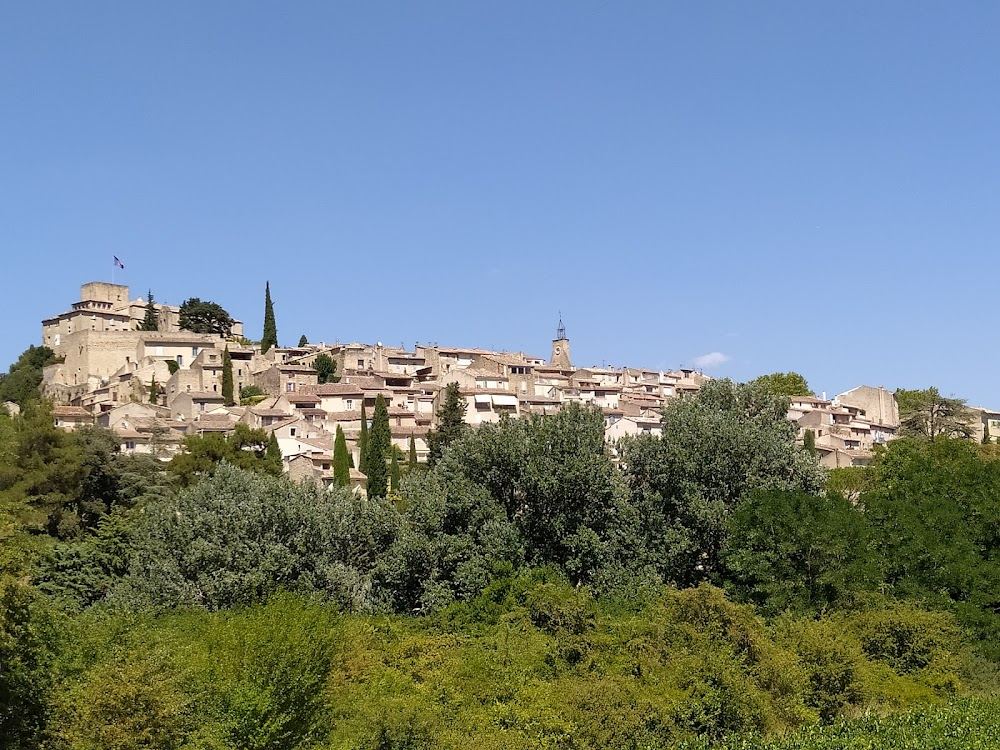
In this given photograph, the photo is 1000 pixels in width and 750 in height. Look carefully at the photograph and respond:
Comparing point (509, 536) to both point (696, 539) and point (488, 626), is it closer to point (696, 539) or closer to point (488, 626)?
point (488, 626)

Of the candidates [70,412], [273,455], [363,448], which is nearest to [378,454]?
[273,455]

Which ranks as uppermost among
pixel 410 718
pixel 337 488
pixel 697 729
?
pixel 337 488

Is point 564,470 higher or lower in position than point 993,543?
higher

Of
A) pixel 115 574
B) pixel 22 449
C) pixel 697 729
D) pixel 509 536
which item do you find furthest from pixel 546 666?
pixel 22 449

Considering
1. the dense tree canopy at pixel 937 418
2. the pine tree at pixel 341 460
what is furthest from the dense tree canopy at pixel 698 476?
the dense tree canopy at pixel 937 418

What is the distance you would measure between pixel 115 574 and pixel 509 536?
1374 cm

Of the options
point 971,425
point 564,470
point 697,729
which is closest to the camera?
point 697,729

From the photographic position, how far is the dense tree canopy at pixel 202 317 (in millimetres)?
103812

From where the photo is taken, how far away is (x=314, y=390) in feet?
270

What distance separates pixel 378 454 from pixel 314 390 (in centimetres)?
2467

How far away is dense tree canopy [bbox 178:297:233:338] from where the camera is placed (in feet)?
341

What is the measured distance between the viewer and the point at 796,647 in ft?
81.7

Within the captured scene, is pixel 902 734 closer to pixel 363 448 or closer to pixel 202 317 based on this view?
pixel 363 448

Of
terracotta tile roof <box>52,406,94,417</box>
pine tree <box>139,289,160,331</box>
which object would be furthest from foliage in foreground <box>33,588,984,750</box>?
pine tree <box>139,289,160,331</box>
